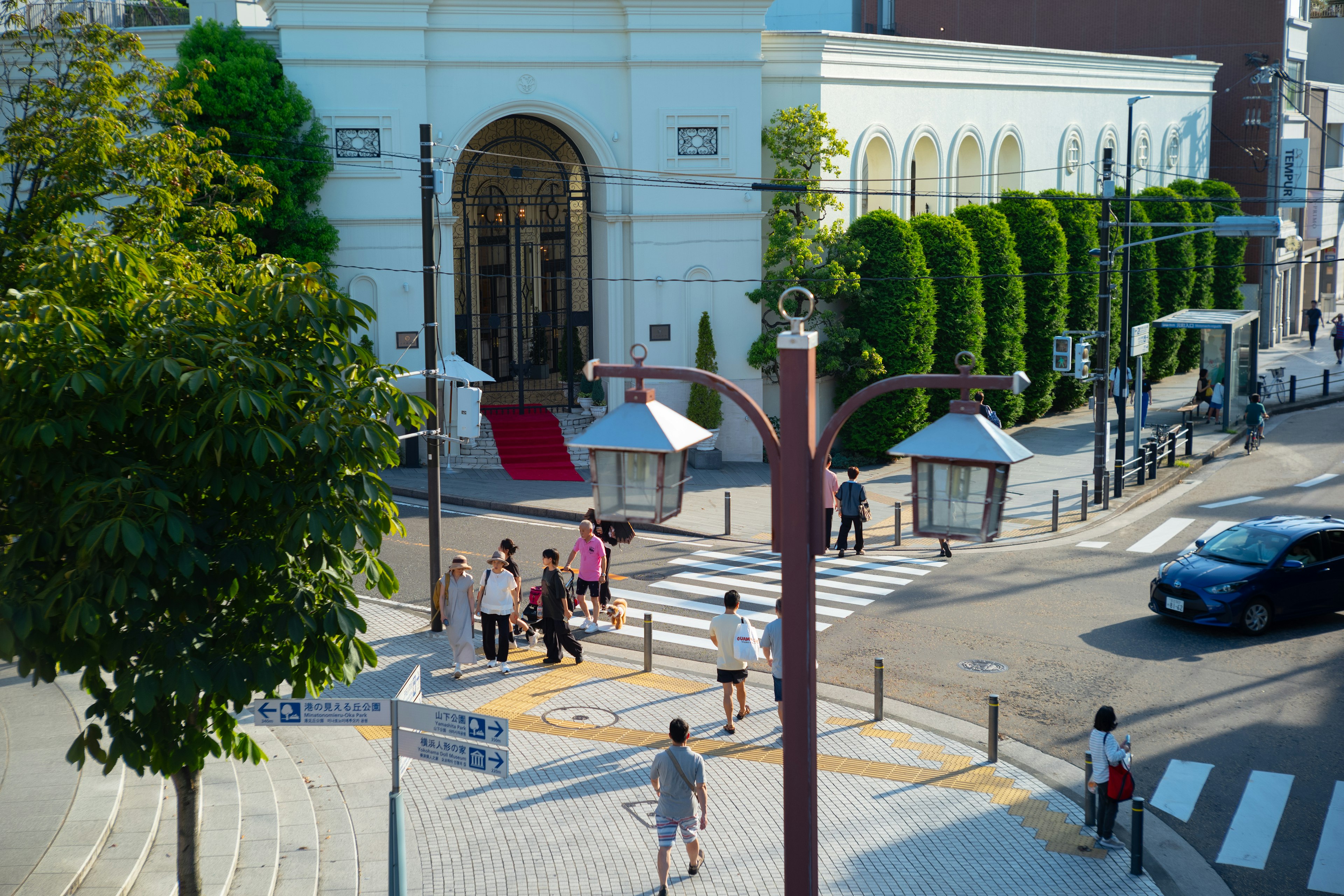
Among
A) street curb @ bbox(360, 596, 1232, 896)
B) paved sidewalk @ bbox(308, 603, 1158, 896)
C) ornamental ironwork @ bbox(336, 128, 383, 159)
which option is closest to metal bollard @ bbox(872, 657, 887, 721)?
paved sidewalk @ bbox(308, 603, 1158, 896)

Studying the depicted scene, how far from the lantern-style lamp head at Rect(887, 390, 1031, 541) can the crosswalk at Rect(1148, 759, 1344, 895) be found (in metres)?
6.41

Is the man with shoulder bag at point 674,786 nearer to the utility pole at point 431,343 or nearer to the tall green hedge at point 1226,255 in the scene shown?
the utility pole at point 431,343

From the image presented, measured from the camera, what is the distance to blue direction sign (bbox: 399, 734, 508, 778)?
7.88 metres

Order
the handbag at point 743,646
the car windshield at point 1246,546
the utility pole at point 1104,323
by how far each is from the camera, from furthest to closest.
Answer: the utility pole at point 1104,323
the car windshield at point 1246,546
the handbag at point 743,646

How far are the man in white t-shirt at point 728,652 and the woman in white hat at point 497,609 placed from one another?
120 inches

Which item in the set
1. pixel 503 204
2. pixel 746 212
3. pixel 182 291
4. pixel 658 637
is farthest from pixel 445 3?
pixel 182 291

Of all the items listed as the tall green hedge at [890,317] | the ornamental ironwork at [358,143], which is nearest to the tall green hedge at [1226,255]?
the tall green hedge at [890,317]

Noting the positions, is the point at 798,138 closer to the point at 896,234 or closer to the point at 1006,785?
the point at 896,234

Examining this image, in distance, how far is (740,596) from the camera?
759 inches

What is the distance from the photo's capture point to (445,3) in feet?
92.6

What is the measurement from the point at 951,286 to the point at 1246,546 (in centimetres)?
1482

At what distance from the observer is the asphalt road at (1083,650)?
42.2 feet

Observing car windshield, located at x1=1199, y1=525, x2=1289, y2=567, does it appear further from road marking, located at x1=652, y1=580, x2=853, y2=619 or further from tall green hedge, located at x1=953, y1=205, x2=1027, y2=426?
tall green hedge, located at x1=953, y1=205, x2=1027, y2=426

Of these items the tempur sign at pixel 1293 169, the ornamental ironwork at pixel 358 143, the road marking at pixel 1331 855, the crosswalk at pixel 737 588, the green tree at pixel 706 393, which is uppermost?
the tempur sign at pixel 1293 169
